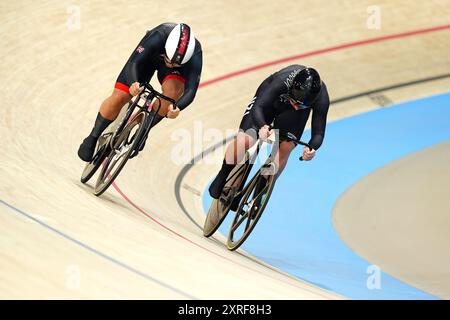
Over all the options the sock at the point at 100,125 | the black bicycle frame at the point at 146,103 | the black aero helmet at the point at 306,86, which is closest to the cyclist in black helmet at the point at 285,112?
the black aero helmet at the point at 306,86

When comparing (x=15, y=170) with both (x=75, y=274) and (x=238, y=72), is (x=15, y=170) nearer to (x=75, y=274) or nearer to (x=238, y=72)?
(x=75, y=274)

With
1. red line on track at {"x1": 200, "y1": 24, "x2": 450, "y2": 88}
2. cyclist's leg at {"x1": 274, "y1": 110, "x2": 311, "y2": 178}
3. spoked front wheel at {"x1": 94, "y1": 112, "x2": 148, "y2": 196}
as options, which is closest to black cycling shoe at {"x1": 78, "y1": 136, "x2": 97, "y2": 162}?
spoked front wheel at {"x1": 94, "y1": 112, "x2": 148, "y2": 196}

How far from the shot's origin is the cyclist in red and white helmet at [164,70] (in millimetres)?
4957

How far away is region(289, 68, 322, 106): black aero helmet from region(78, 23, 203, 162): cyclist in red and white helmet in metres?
0.63

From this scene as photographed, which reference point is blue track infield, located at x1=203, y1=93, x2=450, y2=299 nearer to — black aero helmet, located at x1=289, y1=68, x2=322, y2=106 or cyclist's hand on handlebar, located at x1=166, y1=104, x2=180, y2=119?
black aero helmet, located at x1=289, y1=68, x2=322, y2=106

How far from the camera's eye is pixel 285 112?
520 centimetres

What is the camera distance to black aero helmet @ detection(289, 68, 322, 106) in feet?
15.6

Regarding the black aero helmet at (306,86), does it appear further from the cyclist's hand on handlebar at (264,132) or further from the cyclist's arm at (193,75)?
the cyclist's arm at (193,75)

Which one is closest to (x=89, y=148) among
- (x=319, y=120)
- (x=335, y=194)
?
(x=319, y=120)

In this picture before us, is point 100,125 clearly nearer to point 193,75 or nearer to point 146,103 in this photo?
point 146,103

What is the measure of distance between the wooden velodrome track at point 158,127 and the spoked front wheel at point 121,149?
0.37 feet
